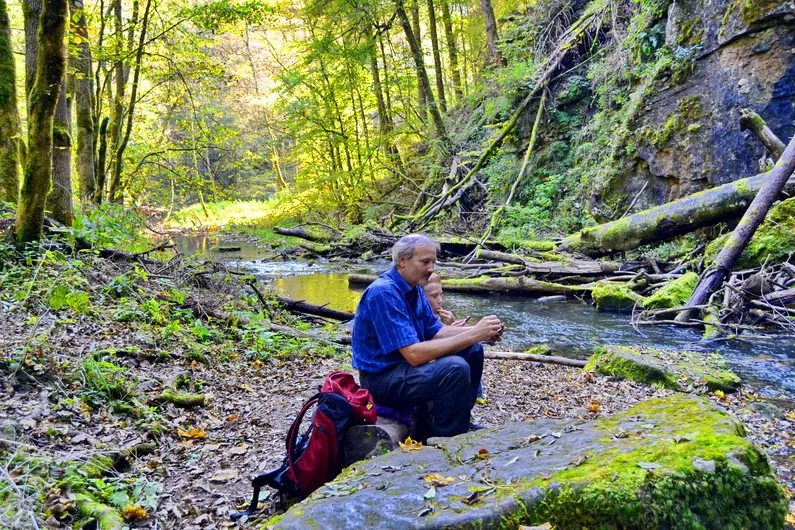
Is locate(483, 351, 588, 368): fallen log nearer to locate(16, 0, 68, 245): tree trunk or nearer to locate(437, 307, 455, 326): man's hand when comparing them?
locate(437, 307, 455, 326): man's hand

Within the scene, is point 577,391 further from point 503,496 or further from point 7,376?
point 7,376

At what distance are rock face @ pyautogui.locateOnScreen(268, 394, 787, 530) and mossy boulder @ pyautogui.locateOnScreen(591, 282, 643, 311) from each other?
642 cm

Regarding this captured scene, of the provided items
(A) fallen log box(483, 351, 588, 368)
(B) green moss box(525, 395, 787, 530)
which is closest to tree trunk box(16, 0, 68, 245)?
(A) fallen log box(483, 351, 588, 368)

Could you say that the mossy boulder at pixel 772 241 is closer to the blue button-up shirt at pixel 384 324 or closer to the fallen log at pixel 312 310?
the fallen log at pixel 312 310

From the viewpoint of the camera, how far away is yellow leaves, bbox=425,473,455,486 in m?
2.21

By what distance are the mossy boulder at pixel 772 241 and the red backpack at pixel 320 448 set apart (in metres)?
7.34

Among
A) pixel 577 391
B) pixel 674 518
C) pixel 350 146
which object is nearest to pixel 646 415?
pixel 674 518

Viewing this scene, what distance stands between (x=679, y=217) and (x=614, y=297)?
180cm

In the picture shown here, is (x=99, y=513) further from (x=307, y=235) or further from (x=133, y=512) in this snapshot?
(x=307, y=235)

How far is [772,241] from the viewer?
8.02m

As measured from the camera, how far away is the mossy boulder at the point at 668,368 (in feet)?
16.9

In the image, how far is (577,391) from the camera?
16.9ft

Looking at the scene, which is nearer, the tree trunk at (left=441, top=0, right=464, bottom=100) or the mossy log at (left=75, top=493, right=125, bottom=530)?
the mossy log at (left=75, top=493, right=125, bottom=530)

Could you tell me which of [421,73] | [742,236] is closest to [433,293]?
[742,236]
